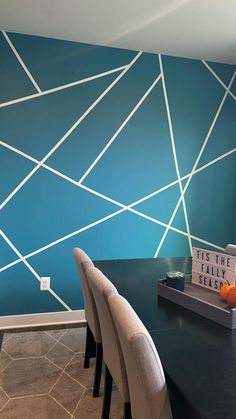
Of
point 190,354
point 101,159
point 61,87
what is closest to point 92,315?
point 190,354

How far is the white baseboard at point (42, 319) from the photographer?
2844mm

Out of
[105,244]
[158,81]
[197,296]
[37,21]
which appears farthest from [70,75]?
[197,296]

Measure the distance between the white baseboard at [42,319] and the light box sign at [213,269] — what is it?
163 centimetres

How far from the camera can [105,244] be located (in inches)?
121

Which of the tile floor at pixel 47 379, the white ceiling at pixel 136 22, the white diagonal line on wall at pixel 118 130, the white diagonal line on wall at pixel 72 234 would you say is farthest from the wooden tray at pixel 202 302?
the white ceiling at pixel 136 22

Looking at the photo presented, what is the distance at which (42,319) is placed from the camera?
2.94 meters

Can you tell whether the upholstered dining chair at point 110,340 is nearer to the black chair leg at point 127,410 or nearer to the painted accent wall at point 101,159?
the black chair leg at point 127,410

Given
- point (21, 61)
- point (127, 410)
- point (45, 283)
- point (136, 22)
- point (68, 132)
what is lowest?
point (127, 410)

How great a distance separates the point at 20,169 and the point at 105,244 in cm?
100

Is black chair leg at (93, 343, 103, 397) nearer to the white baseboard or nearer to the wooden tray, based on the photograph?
the wooden tray

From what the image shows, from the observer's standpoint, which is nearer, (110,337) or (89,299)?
(110,337)

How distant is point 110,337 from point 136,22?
7.43 ft

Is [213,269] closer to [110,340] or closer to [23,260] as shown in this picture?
[110,340]

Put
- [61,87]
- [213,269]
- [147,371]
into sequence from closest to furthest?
[147,371]
[213,269]
[61,87]
